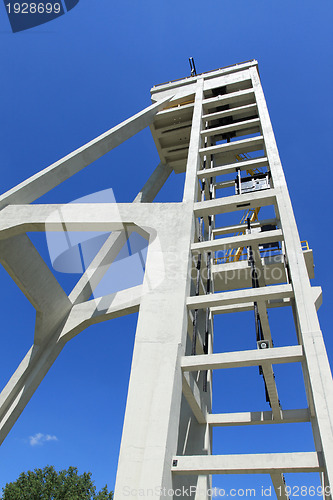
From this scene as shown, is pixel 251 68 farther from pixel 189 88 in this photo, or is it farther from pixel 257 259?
pixel 257 259

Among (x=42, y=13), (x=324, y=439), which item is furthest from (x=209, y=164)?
(x=324, y=439)

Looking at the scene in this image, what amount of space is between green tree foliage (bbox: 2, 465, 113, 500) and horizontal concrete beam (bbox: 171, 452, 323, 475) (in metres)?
26.1

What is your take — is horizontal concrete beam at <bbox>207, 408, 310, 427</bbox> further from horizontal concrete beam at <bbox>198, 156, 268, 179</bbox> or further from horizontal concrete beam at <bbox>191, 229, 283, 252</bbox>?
horizontal concrete beam at <bbox>198, 156, 268, 179</bbox>

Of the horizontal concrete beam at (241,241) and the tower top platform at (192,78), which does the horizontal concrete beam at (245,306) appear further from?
the tower top platform at (192,78)

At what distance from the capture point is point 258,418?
8258 mm

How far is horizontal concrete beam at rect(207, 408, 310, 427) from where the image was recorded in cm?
790

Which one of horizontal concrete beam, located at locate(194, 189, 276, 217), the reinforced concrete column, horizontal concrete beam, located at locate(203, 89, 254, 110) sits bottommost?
the reinforced concrete column

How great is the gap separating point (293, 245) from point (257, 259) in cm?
266

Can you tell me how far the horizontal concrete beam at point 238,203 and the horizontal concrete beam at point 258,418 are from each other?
5.28 meters

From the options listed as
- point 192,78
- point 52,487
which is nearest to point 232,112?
point 192,78

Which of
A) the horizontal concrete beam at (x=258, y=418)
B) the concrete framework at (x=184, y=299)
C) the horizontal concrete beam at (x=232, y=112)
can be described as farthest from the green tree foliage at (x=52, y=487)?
the horizontal concrete beam at (x=232, y=112)

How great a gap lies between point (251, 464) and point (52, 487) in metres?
27.5

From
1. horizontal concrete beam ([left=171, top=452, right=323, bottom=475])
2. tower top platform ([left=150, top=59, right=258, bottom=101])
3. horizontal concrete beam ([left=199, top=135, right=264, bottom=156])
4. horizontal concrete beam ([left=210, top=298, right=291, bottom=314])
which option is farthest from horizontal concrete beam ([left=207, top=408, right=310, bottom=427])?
tower top platform ([left=150, top=59, right=258, bottom=101])

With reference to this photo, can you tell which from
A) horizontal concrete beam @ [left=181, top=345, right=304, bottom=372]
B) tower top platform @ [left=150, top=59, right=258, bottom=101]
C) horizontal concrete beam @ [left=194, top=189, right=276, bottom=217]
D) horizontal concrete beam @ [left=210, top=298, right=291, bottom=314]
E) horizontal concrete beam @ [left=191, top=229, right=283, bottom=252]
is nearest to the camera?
horizontal concrete beam @ [left=181, top=345, right=304, bottom=372]
